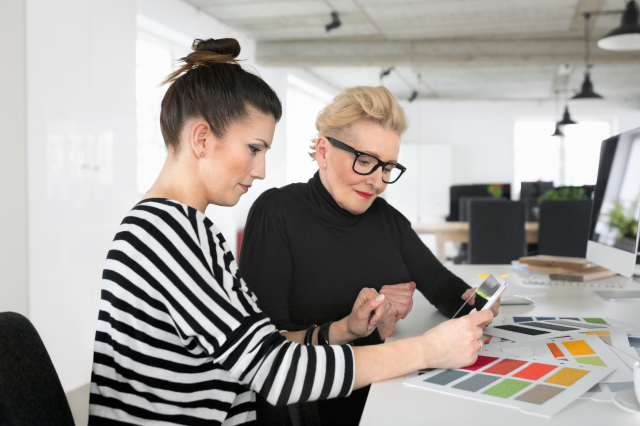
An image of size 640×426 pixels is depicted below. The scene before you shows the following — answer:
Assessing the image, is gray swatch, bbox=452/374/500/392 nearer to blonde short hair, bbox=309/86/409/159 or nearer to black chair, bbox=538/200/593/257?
blonde short hair, bbox=309/86/409/159

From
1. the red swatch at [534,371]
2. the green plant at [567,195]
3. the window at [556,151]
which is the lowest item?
the red swatch at [534,371]

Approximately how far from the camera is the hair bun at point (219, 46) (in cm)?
108

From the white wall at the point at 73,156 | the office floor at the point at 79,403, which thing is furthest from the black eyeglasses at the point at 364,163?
the white wall at the point at 73,156

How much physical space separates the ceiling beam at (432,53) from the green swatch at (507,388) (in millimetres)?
6092

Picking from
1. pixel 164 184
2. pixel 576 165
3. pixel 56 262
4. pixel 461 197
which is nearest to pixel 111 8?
pixel 56 262

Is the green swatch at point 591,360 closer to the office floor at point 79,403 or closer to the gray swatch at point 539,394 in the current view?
the gray swatch at point 539,394

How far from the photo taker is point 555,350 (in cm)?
101

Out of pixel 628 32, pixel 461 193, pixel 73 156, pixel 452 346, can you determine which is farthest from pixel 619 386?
pixel 461 193

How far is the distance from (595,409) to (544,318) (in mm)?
599

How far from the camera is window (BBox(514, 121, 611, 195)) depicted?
10.1 m

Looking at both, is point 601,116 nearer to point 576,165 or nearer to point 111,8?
point 576,165

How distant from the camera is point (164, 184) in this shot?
0.96 m

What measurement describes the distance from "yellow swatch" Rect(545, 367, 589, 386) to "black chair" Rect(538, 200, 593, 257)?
3.58m

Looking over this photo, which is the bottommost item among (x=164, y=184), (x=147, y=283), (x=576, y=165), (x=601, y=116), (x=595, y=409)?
(x=595, y=409)
